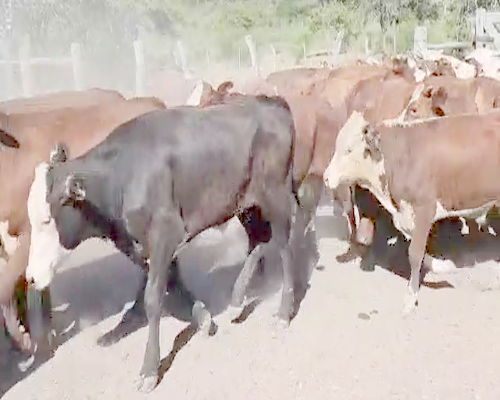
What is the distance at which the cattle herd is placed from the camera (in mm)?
4453

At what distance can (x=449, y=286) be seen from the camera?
19.4 ft

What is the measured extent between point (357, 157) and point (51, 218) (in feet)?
8.27

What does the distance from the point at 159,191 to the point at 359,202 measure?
105 inches

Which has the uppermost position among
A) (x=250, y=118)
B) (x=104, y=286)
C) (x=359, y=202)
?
(x=250, y=118)

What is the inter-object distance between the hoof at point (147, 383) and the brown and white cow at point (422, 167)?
199 cm

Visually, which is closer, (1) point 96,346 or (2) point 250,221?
(1) point 96,346

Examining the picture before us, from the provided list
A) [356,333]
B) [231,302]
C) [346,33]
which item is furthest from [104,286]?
[346,33]

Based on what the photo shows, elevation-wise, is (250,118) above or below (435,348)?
above

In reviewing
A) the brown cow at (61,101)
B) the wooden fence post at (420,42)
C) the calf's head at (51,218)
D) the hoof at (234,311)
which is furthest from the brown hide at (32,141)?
the wooden fence post at (420,42)

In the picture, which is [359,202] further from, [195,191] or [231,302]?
[195,191]

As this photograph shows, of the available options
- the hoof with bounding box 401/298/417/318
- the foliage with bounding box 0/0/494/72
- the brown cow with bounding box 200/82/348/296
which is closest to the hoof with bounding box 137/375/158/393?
the brown cow with bounding box 200/82/348/296

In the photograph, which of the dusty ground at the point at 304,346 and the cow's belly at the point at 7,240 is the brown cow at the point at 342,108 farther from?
the cow's belly at the point at 7,240

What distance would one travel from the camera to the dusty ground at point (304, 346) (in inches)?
173

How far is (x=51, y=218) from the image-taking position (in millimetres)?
4273
